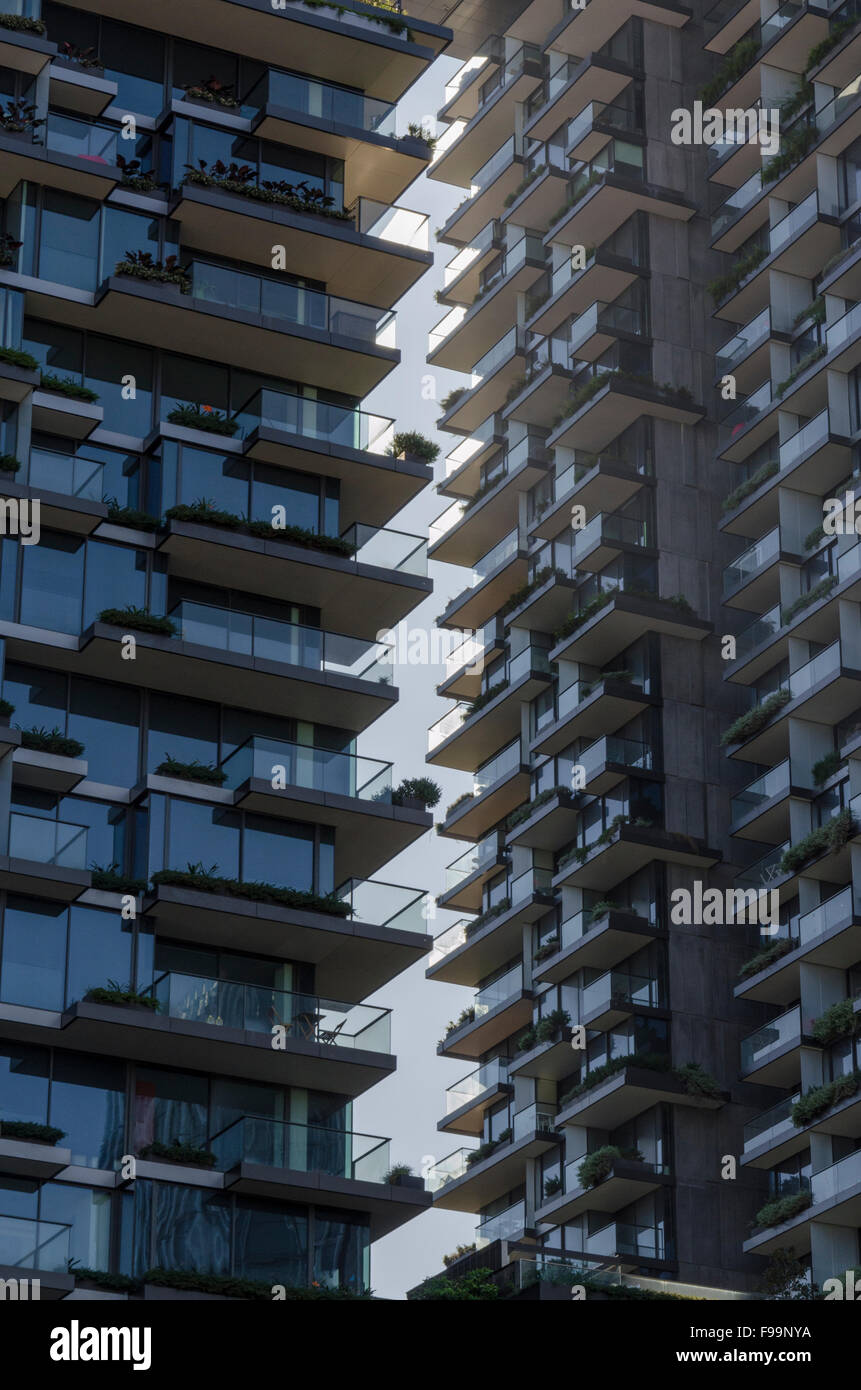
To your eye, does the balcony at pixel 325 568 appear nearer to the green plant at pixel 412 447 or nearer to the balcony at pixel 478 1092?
the green plant at pixel 412 447

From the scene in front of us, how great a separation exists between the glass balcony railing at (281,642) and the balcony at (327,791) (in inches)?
69.2

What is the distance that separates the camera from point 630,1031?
220 feet

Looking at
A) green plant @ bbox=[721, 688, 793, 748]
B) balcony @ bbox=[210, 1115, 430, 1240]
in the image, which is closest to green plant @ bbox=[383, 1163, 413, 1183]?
balcony @ bbox=[210, 1115, 430, 1240]

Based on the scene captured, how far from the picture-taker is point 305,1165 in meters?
44.4

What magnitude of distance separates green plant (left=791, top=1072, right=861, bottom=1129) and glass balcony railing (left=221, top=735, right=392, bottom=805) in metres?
15.4

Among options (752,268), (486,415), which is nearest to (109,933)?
(752,268)

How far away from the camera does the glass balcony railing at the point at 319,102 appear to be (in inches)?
2157

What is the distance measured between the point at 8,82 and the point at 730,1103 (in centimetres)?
3276

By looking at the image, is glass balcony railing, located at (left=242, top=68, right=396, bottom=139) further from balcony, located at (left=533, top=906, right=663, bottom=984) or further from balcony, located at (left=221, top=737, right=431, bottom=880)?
balcony, located at (left=533, top=906, right=663, bottom=984)

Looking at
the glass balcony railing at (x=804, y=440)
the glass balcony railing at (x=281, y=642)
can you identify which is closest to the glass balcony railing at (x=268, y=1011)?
Result: the glass balcony railing at (x=281, y=642)

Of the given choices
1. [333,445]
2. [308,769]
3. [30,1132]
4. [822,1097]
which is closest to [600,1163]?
[822,1097]

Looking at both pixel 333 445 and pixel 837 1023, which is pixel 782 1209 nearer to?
pixel 837 1023

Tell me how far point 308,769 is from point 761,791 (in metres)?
20.5
